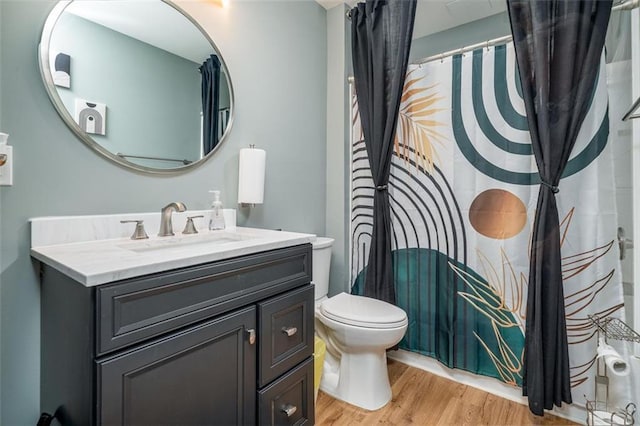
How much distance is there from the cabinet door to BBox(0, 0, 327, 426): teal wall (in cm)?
55

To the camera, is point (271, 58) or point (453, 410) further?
point (271, 58)

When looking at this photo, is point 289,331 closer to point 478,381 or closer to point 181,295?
point 181,295

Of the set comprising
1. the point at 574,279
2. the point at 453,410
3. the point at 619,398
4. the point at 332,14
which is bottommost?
the point at 453,410

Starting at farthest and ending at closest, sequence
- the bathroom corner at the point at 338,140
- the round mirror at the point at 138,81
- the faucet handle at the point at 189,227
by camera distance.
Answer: the bathroom corner at the point at 338,140 → the faucet handle at the point at 189,227 → the round mirror at the point at 138,81

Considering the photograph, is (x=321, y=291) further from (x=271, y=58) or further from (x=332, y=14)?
(x=332, y=14)

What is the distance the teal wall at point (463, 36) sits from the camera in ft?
6.83

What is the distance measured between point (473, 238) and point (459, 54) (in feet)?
3.39

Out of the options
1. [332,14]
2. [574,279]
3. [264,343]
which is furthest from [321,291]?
[332,14]

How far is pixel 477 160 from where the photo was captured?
173 cm

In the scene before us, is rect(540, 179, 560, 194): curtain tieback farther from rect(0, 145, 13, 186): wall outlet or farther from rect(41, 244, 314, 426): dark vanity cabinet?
rect(0, 145, 13, 186): wall outlet

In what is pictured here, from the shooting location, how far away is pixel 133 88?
1283 millimetres

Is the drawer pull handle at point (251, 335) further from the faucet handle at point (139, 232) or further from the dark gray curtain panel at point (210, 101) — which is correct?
the dark gray curtain panel at point (210, 101)

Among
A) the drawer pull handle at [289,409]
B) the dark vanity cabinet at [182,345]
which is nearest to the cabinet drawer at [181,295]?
the dark vanity cabinet at [182,345]

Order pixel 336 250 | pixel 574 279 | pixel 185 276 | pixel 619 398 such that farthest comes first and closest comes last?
pixel 336 250 < pixel 574 279 < pixel 619 398 < pixel 185 276
